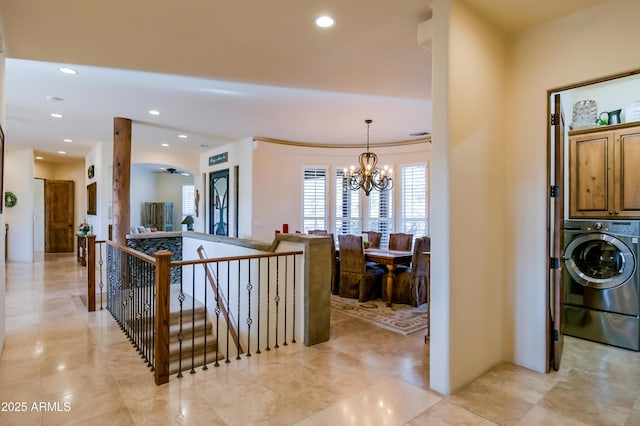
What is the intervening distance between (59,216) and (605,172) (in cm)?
1297

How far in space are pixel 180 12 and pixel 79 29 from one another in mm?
904

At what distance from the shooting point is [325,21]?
249cm

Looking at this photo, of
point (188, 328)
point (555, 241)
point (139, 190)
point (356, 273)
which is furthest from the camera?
point (139, 190)

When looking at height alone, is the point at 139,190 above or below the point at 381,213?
above

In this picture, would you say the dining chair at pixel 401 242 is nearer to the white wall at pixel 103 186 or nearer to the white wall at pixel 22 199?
the white wall at pixel 103 186

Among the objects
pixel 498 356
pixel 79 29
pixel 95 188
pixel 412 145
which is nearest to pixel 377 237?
pixel 412 145

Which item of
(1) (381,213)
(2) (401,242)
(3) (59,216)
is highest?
(1) (381,213)

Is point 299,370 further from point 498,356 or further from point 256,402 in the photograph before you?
point 498,356

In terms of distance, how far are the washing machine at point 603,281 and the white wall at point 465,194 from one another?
123 centimetres

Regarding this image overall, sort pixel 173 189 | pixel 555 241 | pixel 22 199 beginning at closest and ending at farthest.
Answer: pixel 555 241 → pixel 22 199 → pixel 173 189

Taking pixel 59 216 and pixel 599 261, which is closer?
pixel 599 261

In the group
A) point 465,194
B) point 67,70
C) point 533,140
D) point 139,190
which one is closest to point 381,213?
point 533,140

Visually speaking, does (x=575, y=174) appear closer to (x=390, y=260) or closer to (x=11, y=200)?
(x=390, y=260)

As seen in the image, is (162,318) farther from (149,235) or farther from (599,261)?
(599,261)
